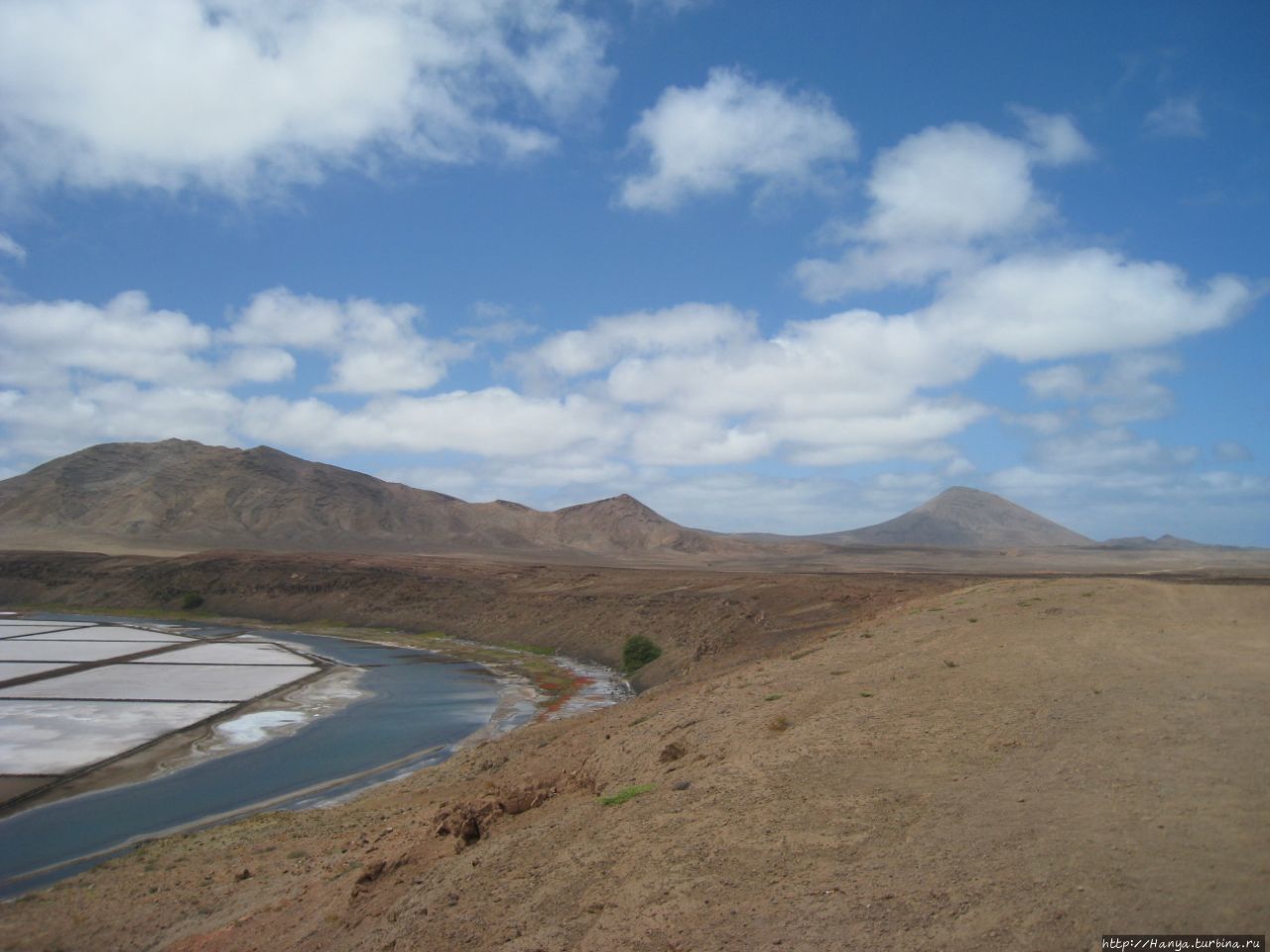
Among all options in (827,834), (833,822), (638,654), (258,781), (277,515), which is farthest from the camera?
(277,515)

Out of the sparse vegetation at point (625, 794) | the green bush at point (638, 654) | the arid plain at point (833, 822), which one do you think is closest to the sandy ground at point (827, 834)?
the arid plain at point (833, 822)

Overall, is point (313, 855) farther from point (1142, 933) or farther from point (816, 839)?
point (1142, 933)

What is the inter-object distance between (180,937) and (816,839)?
9.28 m

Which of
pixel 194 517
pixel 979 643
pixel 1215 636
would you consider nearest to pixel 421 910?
pixel 979 643

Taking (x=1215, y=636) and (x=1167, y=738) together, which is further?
(x=1215, y=636)

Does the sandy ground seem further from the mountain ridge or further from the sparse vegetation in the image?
the mountain ridge

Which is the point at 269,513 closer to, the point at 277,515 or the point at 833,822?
the point at 277,515

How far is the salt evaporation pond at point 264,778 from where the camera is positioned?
18078 mm

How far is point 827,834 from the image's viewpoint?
28.4 feet

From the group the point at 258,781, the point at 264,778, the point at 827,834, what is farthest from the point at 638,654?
the point at 827,834

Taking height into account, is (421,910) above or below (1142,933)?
below

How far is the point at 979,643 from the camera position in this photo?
18.3 metres

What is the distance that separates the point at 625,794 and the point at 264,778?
1669 cm

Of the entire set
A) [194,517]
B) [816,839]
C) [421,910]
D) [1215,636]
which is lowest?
[421,910]
